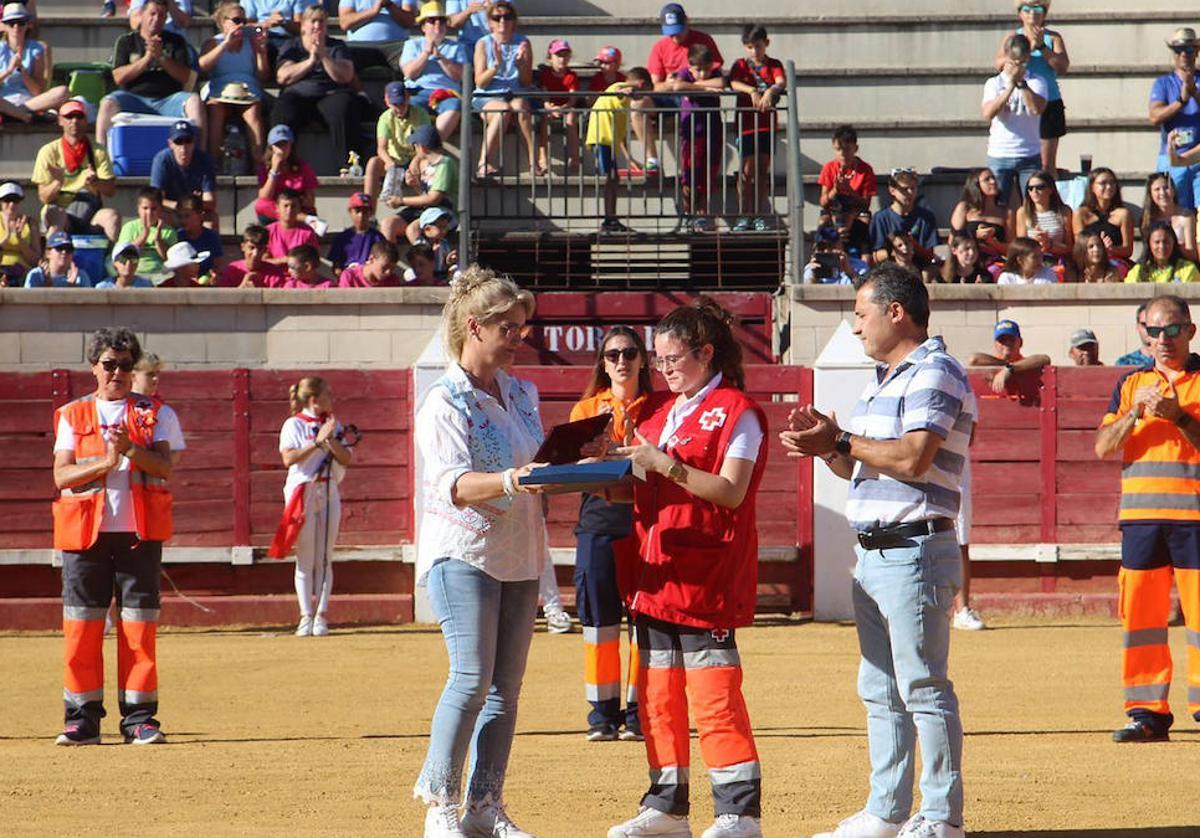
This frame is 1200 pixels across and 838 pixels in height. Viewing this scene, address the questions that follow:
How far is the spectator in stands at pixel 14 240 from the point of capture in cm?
1503

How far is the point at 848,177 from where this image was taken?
15.9 meters

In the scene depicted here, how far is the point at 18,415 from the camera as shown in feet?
44.2

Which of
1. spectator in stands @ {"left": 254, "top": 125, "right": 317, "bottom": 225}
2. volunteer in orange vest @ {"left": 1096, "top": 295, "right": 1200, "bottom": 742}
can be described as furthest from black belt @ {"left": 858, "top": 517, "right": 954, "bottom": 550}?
spectator in stands @ {"left": 254, "top": 125, "right": 317, "bottom": 225}

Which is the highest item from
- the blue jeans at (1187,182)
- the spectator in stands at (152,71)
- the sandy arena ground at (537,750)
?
the spectator in stands at (152,71)

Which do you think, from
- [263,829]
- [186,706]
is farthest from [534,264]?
[263,829]

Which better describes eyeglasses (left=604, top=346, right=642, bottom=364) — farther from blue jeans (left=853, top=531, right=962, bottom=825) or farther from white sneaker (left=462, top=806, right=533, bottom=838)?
white sneaker (left=462, top=806, right=533, bottom=838)

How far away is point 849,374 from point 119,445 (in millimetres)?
6123

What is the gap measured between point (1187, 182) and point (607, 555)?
9.92m

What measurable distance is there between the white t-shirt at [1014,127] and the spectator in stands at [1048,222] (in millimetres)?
1012

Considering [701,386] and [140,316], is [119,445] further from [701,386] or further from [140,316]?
[140,316]

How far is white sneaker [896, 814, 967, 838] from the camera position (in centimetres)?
555

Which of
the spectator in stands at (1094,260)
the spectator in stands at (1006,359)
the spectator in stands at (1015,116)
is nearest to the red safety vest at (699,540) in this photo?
the spectator in stands at (1006,359)

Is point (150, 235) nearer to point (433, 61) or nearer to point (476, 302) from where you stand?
point (433, 61)

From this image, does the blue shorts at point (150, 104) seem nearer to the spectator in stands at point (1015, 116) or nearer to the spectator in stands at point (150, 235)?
the spectator in stands at point (150, 235)
